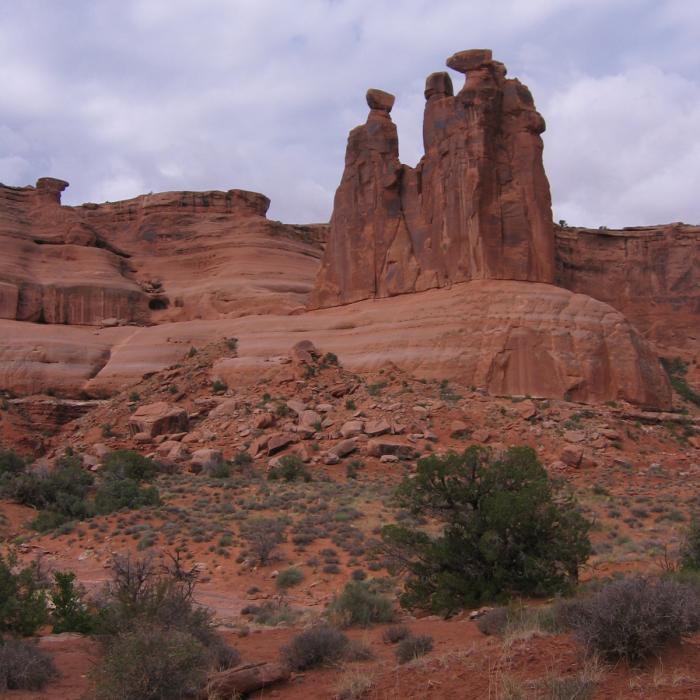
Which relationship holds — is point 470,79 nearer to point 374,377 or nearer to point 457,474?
point 374,377

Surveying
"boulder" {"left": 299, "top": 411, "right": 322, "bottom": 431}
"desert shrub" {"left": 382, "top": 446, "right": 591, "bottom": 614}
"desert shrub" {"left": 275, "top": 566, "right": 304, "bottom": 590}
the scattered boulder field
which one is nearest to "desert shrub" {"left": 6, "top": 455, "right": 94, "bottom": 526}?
the scattered boulder field

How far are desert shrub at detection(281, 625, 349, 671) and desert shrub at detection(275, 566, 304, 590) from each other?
6639 mm

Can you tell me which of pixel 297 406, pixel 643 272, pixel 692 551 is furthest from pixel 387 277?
pixel 692 551

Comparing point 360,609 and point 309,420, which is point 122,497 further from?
point 360,609

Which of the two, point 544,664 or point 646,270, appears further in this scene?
point 646,270

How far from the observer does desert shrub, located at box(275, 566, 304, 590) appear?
16305 millimetres

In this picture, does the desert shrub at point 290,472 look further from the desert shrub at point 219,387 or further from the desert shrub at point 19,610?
the desert shrub at point 19,610

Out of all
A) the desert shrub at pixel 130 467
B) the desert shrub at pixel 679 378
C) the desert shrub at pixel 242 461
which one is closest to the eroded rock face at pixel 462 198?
the desert shrub at pixel 242 461

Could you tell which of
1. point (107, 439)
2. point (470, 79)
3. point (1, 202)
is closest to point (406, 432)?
point (107, 439)

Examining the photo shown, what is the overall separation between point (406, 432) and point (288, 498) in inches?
342

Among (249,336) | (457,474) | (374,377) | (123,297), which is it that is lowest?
(457,474)

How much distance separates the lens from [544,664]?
8.09m

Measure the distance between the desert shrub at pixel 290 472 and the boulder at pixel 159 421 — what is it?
31.3 feet

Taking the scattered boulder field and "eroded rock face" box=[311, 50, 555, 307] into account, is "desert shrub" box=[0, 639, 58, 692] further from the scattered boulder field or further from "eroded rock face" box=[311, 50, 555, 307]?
"eroded rock face" box=[311, 50, 555, 307]
